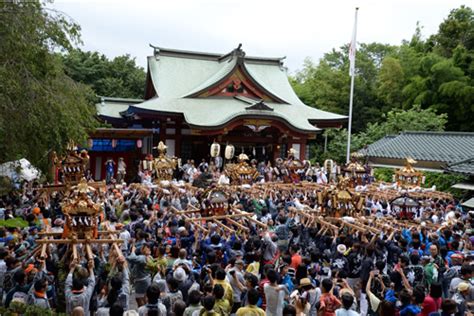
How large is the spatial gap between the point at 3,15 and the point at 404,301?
7669 millimetres

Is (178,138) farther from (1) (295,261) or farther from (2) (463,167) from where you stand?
(1) (295,261)

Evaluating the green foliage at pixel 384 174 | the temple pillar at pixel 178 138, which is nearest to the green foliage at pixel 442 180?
the green foliage at pixel 384 174

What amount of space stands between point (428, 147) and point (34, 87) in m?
21.6

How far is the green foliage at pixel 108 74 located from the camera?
41.7 meters

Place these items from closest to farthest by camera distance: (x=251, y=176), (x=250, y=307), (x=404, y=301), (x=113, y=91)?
(x=250, y=307), (x=404, y=301), (x=251, y=176), (x=113, y=91)

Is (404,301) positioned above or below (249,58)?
below

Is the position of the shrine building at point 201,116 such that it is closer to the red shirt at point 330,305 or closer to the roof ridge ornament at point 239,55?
the roof ridge ornament at point 239,55

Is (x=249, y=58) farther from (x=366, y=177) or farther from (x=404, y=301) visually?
(x=404, y=301)

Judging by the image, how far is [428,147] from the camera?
970 inches

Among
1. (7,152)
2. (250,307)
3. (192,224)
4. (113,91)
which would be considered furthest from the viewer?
(113,91)

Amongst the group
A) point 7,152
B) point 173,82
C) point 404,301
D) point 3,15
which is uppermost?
point 173,82

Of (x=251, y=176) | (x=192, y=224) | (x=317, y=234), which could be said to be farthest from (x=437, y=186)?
(x=192, y=224)

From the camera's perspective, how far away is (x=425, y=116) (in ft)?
102

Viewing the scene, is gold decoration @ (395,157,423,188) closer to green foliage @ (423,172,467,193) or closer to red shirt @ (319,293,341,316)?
green foliage @ (423,172,467,193)
